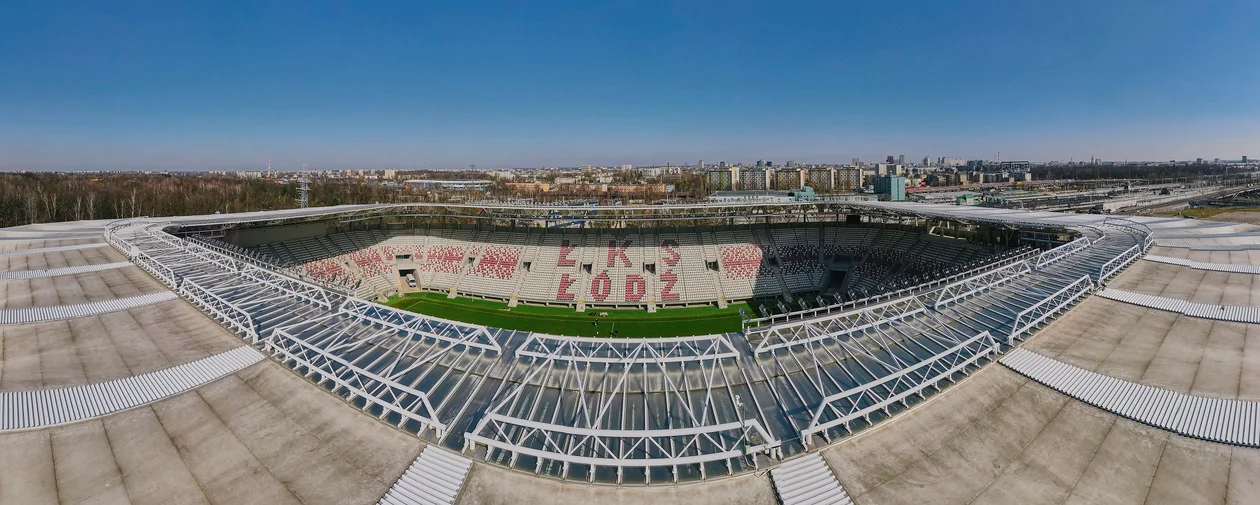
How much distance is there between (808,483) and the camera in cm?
835

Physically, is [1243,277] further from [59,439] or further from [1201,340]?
[59,439]

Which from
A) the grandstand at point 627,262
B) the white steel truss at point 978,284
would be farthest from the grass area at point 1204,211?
the white steel truss at point 978,284

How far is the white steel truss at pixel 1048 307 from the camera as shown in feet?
44.8

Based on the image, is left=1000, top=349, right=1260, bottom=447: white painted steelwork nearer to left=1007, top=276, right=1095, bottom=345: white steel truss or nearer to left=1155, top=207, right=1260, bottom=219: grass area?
left=1007, top=276, right=1095, bottom=345: white steel truss

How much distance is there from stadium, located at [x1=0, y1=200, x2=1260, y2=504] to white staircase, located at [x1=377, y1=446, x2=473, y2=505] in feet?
0.16

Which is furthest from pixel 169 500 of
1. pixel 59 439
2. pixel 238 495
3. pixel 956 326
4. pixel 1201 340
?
pixel 1201 340

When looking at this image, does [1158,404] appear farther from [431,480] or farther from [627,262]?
[627,262]

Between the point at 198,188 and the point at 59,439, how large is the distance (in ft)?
317

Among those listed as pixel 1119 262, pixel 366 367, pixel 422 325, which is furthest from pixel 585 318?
pixel 1119 262

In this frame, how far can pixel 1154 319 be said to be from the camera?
15.0m

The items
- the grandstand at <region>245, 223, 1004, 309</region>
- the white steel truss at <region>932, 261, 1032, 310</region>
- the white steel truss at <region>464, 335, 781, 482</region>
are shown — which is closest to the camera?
the white steel truss at <region>464, 335, 781, 482</region>

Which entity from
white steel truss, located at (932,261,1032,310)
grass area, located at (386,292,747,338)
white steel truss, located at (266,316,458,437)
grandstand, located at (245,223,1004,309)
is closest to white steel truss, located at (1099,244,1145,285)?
white steel truss, located at (932,261,1032,310)

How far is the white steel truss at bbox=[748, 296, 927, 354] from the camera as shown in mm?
12867

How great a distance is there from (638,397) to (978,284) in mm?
15184
